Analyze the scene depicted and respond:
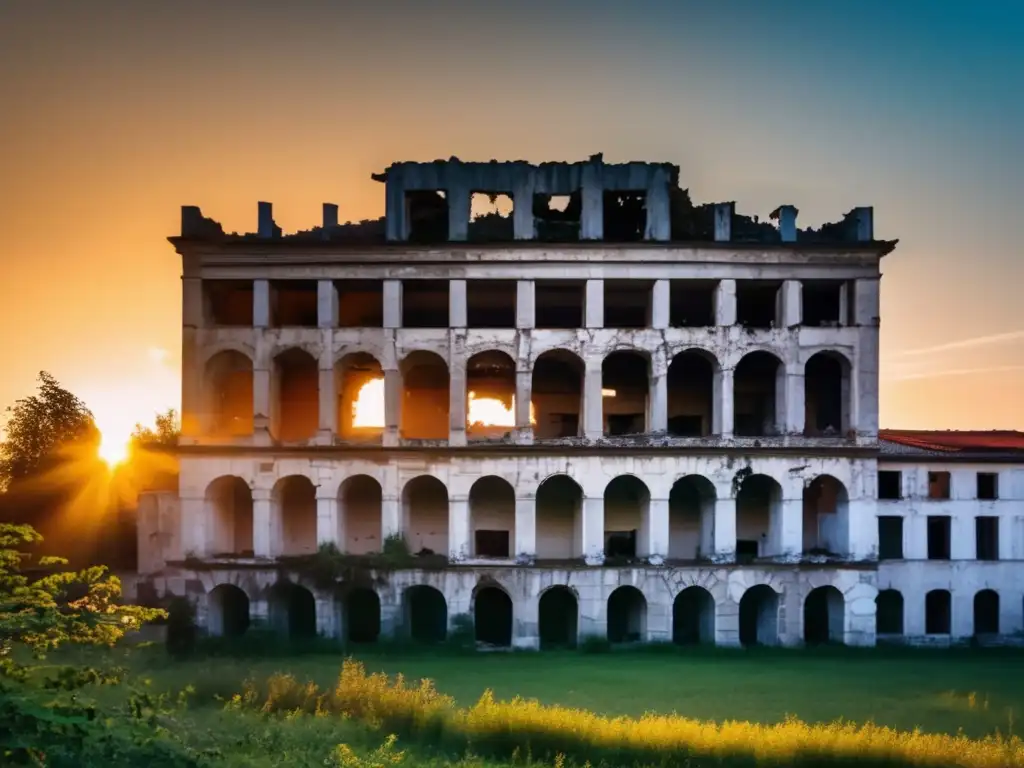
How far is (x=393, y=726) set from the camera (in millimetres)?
19750

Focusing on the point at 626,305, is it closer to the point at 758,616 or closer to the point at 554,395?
the point at 554,395

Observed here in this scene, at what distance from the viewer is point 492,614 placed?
34.8 m

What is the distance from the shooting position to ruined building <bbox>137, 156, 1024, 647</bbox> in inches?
1256

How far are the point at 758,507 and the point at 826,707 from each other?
43.2 ft

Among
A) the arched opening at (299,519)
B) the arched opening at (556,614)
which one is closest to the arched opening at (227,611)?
the arched opening at (299,519)

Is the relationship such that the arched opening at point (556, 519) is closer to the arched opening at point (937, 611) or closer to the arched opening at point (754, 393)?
the arched opening at point (754, 393)

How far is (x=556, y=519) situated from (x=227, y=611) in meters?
13.0

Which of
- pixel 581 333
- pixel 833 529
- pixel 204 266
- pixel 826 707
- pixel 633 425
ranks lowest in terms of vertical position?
pixel 826 707

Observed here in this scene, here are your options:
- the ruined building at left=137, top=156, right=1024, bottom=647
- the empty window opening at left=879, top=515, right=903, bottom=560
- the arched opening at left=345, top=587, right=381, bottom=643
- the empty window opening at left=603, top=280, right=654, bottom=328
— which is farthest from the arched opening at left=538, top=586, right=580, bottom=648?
the empty window opening at left=879, top=515, right=903, bottom=560

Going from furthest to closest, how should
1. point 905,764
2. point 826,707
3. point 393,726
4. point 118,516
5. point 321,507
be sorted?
point 118,516 < point 321,507 < point 826,707 < point 393,726 < point 905,764

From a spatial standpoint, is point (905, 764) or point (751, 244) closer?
point (905, 764)

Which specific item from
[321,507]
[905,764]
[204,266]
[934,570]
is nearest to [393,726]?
[905,764]

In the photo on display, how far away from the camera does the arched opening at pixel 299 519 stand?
3497cm

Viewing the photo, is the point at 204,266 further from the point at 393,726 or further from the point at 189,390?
the point at 393,726
